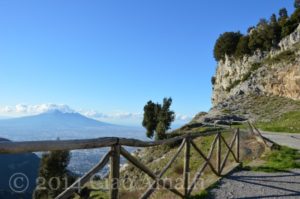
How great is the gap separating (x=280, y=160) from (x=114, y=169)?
1015 cm

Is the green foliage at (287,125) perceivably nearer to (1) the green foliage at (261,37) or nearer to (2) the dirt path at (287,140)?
(2) the dirt path at (287,140)

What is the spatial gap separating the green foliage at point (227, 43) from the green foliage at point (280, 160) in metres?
72.9

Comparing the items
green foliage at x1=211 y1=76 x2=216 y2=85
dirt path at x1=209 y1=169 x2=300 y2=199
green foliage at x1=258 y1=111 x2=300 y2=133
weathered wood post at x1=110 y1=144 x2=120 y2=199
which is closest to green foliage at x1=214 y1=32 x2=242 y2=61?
green foliage at x1=211 y1=76 x2=216 y2=85

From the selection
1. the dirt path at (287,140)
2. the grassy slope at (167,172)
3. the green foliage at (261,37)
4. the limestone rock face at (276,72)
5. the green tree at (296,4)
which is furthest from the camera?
the green tree at (296,4)

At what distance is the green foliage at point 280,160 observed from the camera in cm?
1309

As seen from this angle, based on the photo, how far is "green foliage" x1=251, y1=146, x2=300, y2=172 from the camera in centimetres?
1309

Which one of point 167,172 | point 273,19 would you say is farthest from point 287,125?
point 273,19

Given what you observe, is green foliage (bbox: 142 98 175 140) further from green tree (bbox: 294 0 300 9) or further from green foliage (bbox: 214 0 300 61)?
green tree (bbox: 294 0 300 9)

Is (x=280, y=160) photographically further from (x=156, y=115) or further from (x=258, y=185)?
(x=156, y=115)

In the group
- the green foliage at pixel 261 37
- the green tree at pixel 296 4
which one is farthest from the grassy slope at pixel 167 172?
the green tree at pixel 296 4

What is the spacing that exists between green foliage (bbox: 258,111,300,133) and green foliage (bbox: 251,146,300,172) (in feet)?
49.0

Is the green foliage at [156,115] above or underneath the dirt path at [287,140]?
above

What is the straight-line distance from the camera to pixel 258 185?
1052cm

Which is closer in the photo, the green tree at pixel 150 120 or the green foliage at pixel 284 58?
the green tree at pixel 150 120
